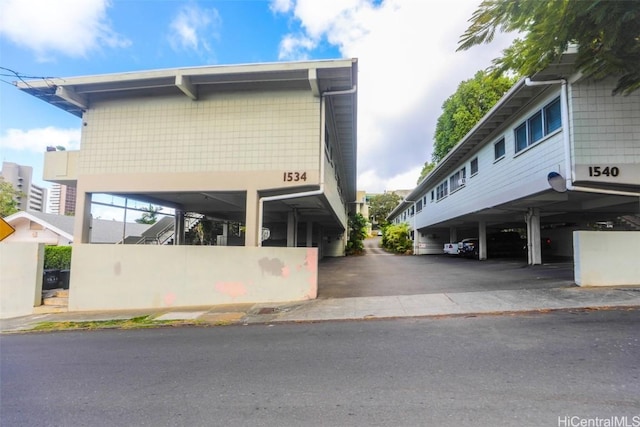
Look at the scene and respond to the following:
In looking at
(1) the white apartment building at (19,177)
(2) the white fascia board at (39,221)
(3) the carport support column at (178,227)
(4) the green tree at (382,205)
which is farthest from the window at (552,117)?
(4) the green tree at (382,205)

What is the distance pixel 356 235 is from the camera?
36.2m

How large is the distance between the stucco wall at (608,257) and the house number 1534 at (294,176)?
7384 millimetres

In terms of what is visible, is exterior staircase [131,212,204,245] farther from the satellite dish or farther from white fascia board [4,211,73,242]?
the satellite dish

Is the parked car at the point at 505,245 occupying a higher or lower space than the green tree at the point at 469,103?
lower

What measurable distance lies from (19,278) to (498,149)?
18003 millimetres

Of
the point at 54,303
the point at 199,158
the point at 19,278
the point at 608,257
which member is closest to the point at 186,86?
the point at 199,158

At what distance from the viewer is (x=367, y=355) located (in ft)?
16.2

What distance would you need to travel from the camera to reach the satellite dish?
32.1ft

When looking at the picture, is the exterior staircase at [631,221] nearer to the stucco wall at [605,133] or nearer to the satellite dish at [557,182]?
the stucco wall at [605,133]

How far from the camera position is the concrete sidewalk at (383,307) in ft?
24.7

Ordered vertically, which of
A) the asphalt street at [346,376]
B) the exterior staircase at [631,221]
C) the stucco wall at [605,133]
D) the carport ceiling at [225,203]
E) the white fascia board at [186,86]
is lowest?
the asphalt street at [346,376]

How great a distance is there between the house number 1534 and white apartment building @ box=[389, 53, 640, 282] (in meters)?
7.06

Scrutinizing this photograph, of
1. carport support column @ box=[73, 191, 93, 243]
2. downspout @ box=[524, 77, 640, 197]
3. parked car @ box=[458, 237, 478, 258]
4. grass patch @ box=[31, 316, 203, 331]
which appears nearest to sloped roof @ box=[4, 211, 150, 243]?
carport support column @ box=[73, 191, 93, 243]

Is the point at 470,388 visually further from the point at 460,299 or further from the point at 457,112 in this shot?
the point at 457,112
